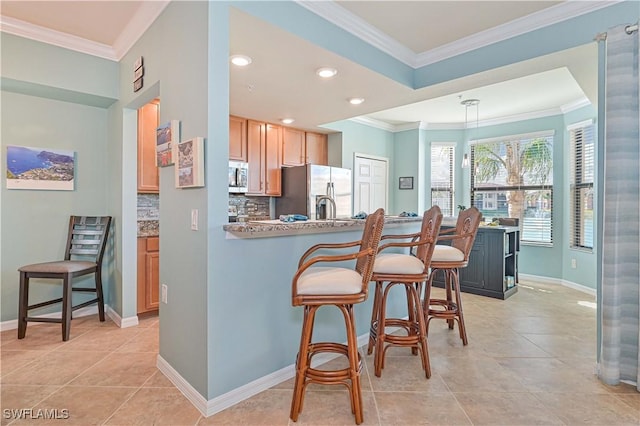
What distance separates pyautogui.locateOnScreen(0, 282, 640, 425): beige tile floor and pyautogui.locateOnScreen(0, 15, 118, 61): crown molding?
8.19 ft

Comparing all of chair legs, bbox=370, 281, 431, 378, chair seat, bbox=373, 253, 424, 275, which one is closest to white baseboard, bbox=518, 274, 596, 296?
chair legs, bbox=370, 281, 431, 378

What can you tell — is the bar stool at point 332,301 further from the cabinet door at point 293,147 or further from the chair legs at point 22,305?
the cabinet door at point 293,147

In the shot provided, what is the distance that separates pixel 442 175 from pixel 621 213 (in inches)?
160

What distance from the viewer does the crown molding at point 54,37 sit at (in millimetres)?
2600

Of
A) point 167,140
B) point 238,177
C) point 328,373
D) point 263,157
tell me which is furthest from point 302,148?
point 328,373

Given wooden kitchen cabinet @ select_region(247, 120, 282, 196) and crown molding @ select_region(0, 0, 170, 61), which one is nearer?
crown molding @ select_region(0, 0, 170, 61)

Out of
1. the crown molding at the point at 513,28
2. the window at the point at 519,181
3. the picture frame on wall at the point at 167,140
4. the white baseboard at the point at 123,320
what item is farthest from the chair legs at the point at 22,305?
the window at the point at 519,181

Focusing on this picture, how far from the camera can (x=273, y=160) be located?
15.1ft

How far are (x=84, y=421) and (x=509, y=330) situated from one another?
3.27 m

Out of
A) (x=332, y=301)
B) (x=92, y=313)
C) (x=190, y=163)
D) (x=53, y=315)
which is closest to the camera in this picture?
(x=332, y=301)

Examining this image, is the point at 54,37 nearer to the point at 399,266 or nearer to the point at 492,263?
the point at 399,266

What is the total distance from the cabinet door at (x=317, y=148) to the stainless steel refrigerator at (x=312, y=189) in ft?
1.69

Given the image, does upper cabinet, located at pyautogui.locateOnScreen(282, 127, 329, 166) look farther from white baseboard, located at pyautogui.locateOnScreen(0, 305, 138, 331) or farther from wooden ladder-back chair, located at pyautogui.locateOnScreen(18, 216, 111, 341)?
white baseboard, located at pyautogui.locateOnScreen(0, 305, 138, 331)

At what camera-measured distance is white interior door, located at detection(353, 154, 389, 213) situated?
5379 millimetres
